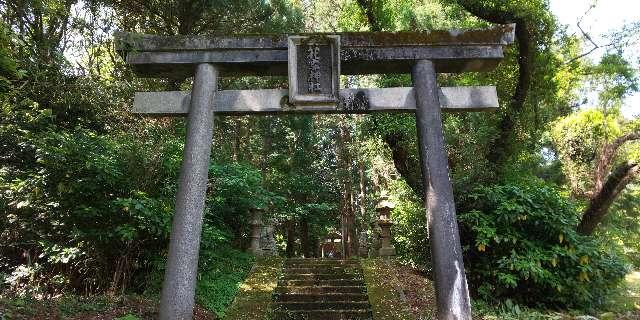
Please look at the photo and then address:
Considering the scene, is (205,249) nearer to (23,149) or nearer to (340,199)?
(23,149)

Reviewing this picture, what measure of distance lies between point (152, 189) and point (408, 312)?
15.7 ft

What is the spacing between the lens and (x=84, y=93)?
7250 millimetres

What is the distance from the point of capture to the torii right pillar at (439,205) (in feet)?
13.1

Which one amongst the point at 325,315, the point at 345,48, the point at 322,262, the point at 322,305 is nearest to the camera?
the point at 345,48

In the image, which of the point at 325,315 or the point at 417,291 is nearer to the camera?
the point at 325,315

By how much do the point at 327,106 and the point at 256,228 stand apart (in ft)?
21.7

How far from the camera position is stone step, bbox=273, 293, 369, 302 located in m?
7.23

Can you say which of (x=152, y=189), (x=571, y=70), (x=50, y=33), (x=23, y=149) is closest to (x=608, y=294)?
(x=571, y=70)

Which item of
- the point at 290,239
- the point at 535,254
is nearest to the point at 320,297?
the point at 535,254

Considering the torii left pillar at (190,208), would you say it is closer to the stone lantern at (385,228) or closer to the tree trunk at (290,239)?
the stone lantern at (385,228)

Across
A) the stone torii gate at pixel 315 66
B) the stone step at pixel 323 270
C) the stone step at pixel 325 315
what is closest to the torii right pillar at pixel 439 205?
the stone torii gate at pixel 315 66

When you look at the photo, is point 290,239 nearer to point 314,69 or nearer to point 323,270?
point 323,270

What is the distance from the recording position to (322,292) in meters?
7.57

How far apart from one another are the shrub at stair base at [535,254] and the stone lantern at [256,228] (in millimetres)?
5072
